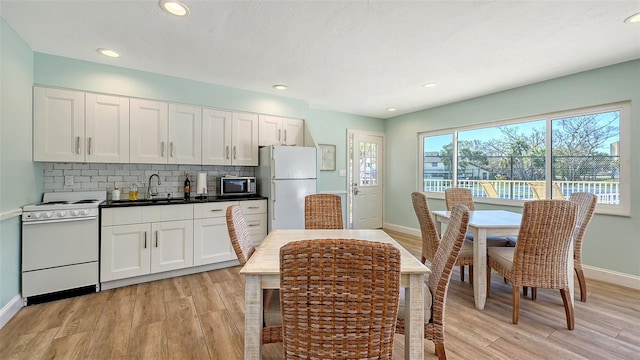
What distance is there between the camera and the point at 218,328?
2.13m

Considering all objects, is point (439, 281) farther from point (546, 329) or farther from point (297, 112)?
point (297, 112)

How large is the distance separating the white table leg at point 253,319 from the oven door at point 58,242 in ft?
7.71

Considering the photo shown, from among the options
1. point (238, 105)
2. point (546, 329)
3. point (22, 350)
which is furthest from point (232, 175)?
point (546, 329)

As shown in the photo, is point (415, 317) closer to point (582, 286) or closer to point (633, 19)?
point (582, 286)

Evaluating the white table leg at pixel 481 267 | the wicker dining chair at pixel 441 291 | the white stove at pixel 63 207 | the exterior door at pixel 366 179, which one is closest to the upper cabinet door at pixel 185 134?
the white stove at pixel 63 207

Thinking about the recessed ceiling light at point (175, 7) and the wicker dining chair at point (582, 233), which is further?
the wicker dining chair at point (582, 233)

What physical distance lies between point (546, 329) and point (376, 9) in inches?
108

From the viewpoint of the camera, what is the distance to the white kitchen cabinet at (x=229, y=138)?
3553mm

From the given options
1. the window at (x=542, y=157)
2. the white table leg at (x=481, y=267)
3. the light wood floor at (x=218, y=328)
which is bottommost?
the light wood floor at (x=218, y=328)

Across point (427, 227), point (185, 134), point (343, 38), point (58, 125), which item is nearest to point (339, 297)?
point (427, 227)

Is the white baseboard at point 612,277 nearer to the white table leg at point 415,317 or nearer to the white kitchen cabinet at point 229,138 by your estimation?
the white table leg at point 415,317

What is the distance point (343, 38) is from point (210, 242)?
8.85 ft

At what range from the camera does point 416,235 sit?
514cm

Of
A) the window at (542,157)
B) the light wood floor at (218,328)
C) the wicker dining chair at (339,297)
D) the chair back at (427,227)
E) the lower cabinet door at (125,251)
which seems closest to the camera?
the wicker dining chair at (339,297)
